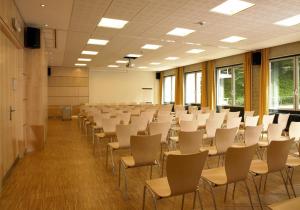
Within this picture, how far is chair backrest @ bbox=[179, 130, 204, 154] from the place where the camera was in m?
4.09

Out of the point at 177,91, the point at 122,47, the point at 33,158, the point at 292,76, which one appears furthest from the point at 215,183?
the point at 177,91

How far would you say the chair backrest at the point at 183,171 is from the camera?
2420 mm

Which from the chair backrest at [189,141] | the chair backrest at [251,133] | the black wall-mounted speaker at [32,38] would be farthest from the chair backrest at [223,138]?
the black wall-mounted speaker at [32,38]

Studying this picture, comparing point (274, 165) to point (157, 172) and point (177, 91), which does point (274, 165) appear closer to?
point (157, 172)

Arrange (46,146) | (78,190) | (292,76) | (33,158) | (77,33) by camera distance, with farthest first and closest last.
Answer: (292,76)
(77,33)
(46,146)
(33,158)
(78,190)

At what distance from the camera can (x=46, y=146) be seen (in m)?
7.30

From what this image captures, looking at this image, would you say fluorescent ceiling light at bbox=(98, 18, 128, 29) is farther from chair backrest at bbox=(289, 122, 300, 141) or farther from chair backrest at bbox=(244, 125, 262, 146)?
chair backrest at bbox=(289, 122, 300, 141)

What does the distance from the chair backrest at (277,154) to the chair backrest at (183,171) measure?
1.08 metres

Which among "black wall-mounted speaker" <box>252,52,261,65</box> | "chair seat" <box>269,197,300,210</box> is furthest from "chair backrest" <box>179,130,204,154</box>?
"black wall-mounted speaker" <box>252,52,261,65</box>

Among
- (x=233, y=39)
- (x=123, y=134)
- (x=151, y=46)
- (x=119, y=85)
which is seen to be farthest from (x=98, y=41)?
(x=119, y=85)

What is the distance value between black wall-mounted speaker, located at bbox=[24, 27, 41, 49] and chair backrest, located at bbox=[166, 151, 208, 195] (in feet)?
18.9

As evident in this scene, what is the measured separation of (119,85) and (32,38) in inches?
521

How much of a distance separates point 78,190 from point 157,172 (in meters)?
1.58

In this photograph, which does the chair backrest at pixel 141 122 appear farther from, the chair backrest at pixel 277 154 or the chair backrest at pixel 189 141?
the chair backrest at pixel 277 154
